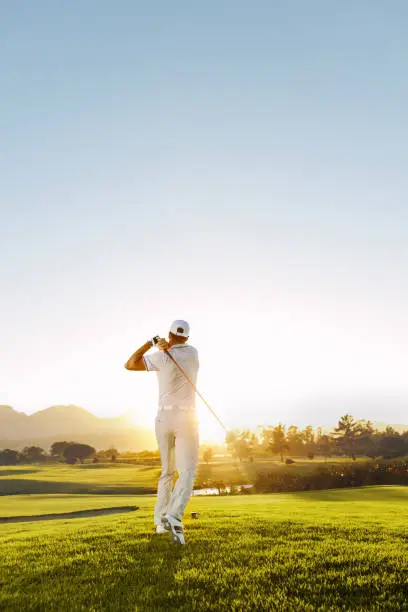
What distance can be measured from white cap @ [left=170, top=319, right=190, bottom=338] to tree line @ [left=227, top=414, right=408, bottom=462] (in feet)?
406

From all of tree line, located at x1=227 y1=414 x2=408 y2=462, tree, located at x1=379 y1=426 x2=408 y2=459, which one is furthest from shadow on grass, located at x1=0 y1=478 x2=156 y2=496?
tree, located at x1=379 y1=426 x2=408 y2=459

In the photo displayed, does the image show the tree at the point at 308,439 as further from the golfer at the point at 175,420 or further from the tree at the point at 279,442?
the golfer at the point at 175,420

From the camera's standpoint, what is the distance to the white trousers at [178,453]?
7473 mm

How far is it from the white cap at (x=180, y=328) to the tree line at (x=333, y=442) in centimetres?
12374

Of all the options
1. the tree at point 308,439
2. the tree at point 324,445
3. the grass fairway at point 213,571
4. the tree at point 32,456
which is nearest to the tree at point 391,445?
the tree at point 324,445

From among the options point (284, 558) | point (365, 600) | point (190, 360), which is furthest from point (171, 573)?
point (190, 360)

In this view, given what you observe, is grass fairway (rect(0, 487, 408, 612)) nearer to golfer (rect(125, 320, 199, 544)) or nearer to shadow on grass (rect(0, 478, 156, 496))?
golfer (rect(125, 320, 199, 544))

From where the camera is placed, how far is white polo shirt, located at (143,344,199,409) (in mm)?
7828

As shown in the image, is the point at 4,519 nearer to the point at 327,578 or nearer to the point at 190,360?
the point at 190,360

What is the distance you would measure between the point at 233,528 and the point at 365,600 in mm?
4353

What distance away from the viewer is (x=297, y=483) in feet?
194

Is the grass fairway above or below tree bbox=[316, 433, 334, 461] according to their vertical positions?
above

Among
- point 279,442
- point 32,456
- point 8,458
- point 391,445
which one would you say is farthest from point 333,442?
point 8,458

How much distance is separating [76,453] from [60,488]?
85.0 m
